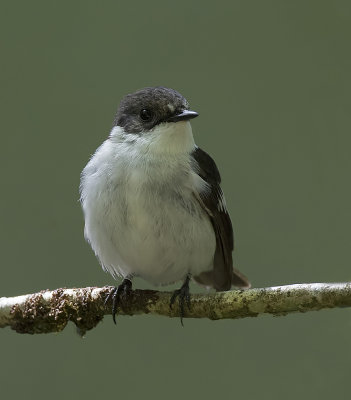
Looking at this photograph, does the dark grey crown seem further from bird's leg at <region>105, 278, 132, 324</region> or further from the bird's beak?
bird's leg at <region>105, 278, 132, 324</region>

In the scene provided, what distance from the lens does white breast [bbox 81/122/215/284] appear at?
12.5 feet

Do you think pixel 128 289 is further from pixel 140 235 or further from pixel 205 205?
pixel 205 205

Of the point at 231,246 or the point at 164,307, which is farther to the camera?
the point at 231,246

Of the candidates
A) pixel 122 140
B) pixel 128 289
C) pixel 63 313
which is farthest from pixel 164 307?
pixel 122 140

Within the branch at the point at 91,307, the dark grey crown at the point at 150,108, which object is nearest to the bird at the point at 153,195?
the dark grey crown at the point at 150,108

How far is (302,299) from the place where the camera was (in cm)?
297

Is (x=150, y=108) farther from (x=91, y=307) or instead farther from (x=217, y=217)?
(x=91, y=307)

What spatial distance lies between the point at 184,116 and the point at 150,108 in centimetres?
26

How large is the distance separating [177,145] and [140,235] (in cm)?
60

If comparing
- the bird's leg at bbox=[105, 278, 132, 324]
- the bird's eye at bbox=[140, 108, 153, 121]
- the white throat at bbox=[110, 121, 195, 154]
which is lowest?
the bird's leg at bbox=[105, 278, 132, 324]

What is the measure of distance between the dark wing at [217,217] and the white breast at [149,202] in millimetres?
64

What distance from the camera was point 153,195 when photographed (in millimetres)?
3809

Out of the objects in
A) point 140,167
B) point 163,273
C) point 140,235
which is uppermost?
point 140,167

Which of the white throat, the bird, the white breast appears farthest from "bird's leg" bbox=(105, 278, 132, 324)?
the white throat
